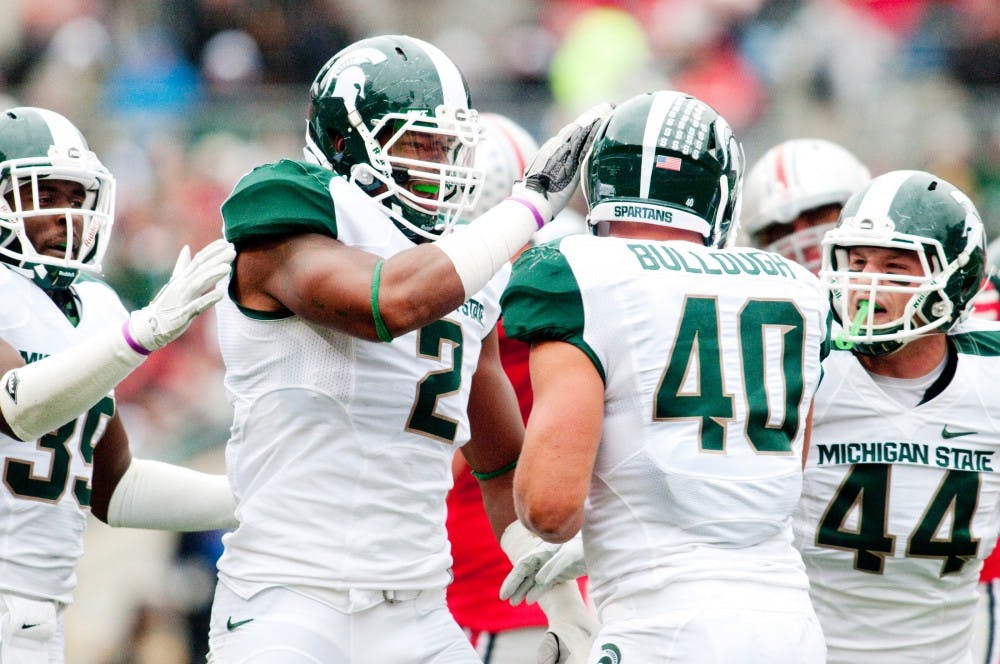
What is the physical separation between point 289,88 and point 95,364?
6.63 m

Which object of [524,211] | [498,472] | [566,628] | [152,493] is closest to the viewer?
[524,211]

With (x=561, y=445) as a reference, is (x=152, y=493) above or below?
below

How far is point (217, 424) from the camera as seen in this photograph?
25.1ft

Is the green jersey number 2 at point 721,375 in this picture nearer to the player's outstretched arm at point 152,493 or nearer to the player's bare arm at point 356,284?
the player's bare arm at point 356,284

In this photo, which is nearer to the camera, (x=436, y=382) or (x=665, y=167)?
(x=665, y=167)

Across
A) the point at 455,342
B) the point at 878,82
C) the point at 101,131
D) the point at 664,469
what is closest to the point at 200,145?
the point at 101,131

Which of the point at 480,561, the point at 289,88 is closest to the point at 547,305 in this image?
the point at 480,561

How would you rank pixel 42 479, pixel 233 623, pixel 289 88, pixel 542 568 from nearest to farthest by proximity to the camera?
pixel 233 623, pixel 542 568, pixel 42 479, pixel 289 88

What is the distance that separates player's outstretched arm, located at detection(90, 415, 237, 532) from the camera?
409 centimetres

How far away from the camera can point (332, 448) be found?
10.5 feet

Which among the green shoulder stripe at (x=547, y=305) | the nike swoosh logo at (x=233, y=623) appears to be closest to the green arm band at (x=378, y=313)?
the green shoulder stripe at (x=547, y=305)

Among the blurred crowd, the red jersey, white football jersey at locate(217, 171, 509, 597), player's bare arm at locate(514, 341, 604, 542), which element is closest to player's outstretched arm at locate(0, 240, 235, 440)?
white football jersey at locate(217, 171, 509, 597)

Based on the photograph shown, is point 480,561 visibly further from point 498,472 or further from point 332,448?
point 332,448

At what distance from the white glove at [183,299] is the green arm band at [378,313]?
382mm
